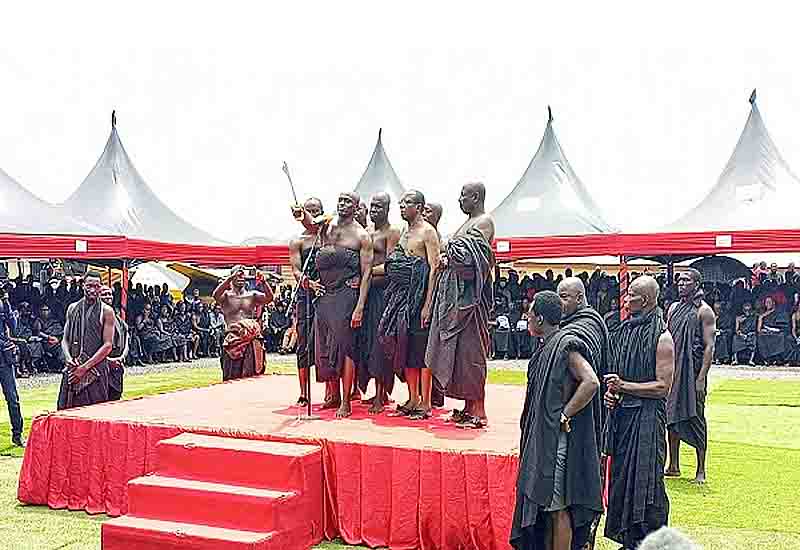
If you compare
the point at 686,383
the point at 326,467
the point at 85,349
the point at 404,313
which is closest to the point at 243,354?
the point at 85,349

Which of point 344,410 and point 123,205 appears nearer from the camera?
point 344,410

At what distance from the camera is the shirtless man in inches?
265

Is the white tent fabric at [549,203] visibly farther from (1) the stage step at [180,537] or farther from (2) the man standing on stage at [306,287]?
(1) the stage step at [180,537]

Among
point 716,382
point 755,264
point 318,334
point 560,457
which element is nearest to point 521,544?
point 560,457

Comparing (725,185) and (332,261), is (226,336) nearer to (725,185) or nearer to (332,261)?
(332,261)

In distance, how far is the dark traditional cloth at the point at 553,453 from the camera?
4062mm

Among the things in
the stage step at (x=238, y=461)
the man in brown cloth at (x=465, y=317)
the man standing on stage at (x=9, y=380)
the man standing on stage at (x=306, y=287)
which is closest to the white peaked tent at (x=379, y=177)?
the man standing on stage at (x=9, y=380)

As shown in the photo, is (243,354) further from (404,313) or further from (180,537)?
(180,537)

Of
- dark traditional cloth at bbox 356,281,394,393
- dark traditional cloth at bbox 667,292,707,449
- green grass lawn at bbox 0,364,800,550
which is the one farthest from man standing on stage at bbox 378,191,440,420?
dark traditional cloth at bbox 667,292,707,449

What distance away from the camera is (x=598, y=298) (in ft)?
65.5

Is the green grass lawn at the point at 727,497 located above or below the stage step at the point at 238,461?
below

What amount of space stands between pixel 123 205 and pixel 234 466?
777 inches

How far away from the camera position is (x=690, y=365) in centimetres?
720

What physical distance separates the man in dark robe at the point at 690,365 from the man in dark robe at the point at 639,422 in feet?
6.83
